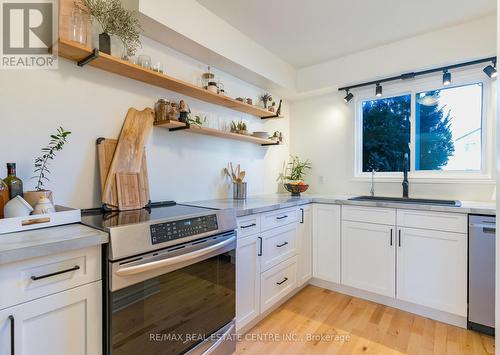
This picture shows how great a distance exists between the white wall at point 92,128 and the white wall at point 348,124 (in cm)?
128

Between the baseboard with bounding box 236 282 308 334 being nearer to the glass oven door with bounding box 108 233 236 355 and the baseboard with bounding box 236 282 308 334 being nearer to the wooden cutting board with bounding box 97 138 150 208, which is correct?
the glass oven door with bounding box 108 233 236 355

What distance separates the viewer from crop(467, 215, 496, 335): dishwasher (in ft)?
6.35

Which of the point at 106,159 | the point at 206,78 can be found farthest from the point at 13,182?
the point at 206,78

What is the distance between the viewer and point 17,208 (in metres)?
1.15

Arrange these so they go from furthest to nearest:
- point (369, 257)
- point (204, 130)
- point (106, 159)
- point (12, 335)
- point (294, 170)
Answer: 1. point (294, 170)
2. point (369, 257)
3. point (204, 130)
4. point (106, 159)
5. point (12, 335)

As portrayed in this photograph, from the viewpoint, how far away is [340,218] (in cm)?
265

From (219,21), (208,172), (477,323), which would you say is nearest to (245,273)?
(208,172)

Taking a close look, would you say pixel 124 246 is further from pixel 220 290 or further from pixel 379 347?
pixel 379 347

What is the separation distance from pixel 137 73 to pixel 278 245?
1760mm

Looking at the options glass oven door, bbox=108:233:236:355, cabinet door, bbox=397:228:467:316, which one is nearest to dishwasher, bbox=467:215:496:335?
cabinet door, bbox=397:228:467:316

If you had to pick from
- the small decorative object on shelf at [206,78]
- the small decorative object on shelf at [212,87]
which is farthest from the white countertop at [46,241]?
the small decorative object on shelf at [206,78]

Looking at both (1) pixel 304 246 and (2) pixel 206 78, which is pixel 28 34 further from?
(1) pixel 304 246

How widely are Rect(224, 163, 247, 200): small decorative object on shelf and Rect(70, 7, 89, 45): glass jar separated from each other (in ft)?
5.10

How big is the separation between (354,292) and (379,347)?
784 mm
